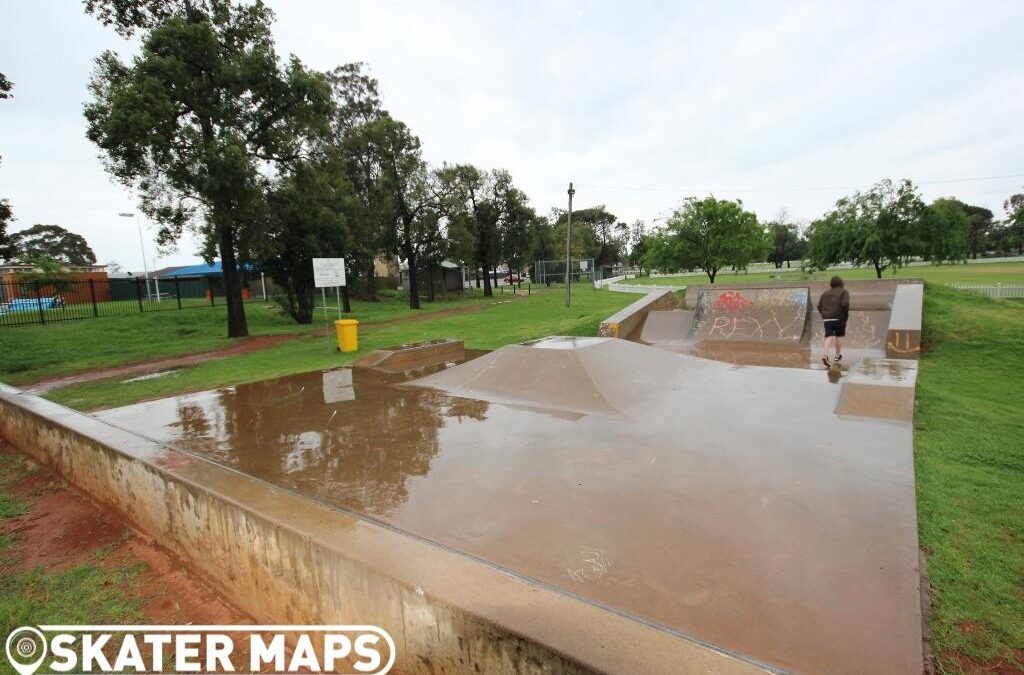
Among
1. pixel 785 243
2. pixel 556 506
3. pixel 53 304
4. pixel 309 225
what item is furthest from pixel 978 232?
pixel 53 304

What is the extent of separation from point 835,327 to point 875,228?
1409 centimetres

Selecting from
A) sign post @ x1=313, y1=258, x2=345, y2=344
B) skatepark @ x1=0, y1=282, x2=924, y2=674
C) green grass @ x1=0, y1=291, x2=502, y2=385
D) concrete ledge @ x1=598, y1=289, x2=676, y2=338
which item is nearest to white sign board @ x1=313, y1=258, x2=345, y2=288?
sign post @ x1=313, y1=258, x2=345, y2=344

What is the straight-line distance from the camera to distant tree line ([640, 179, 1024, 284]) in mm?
19297

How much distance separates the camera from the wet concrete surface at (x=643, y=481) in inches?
104

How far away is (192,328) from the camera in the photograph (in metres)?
19.2

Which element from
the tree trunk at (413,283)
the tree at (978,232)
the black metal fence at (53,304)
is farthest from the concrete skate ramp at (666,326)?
the tree at (978,232)

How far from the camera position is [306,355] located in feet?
42.3

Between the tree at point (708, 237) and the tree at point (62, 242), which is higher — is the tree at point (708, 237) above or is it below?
below

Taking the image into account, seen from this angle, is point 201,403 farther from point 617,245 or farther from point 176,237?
point 617,245

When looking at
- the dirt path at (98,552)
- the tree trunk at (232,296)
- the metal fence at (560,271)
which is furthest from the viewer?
the metal fence at (560,271)

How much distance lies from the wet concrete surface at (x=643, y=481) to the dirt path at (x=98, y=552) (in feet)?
3.27

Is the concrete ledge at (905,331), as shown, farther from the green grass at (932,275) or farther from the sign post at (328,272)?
the sign post at (328,272)

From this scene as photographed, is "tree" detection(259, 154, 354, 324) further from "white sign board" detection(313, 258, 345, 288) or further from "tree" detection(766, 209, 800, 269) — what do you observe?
"tree" detection(766, 209, 800, 269)

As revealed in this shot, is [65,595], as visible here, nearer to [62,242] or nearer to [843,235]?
[843,235]
